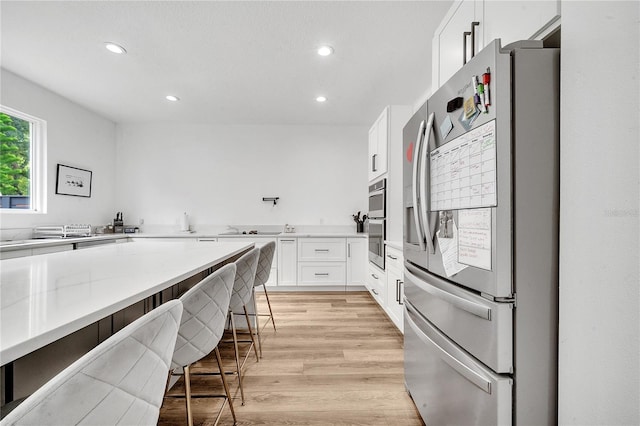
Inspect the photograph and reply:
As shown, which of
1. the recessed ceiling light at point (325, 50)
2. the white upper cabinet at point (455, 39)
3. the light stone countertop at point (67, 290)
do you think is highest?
the recessed ceiling light at point (325, 50)

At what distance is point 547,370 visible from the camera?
986mm

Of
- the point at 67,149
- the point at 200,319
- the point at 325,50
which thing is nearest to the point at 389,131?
the point at 325,50

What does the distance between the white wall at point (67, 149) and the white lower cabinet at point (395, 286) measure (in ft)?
13.1

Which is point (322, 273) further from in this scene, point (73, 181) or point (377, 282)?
point (73, 181)

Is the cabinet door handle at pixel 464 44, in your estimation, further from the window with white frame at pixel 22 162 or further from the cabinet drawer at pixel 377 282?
the window with white frame at pixel 22 162

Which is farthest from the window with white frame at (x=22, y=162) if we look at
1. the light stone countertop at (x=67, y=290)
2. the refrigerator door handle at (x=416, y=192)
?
the refrigerator door handle at (x=416, y=192)

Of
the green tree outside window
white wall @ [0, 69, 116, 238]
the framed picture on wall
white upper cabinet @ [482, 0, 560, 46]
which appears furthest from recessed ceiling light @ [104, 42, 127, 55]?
white upper cabinet @ [482, 0, 560, 46]

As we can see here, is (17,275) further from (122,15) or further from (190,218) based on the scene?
(190,218)

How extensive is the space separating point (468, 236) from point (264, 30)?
7.54 ft

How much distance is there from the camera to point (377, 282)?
11.0 feet

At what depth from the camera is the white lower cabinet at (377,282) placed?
3.09 m
